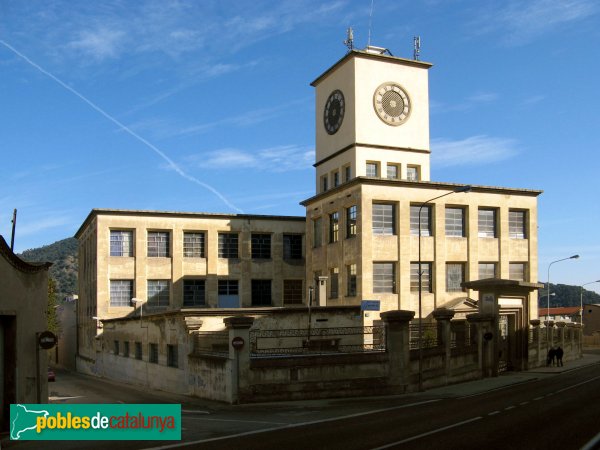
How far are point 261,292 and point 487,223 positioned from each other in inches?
799

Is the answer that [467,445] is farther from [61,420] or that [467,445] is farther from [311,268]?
[311,268]

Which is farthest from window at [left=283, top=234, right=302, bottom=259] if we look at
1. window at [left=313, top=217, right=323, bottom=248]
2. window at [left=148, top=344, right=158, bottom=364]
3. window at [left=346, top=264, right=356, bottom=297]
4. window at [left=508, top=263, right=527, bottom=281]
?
window at [left=148, top=344, right=158, bottom=364]

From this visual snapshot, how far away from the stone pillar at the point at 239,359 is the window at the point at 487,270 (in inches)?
1145

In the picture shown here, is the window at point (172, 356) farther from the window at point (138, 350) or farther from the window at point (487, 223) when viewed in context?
the window at point (487, 223)

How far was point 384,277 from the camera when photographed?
48281 mm

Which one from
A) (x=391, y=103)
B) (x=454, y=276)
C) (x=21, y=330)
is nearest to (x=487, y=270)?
(x=454, y=276)

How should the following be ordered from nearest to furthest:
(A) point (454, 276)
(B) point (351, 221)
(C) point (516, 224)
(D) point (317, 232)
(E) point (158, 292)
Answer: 1. (B) point (351, 221)
2. (A) point (454, 276)
3. (C) point (516, 224)
4. (D) point (317, 232)
5. (E) point (158, 292)

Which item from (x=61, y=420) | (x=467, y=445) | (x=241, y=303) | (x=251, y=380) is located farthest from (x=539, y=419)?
(x=241, y=303)

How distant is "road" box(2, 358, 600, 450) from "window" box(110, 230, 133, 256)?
27482mm

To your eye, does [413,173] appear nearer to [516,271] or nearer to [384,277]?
[384,277]

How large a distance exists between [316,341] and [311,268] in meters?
17.5

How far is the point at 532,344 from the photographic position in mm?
45844

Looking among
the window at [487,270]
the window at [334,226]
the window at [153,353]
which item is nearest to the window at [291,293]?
the window at [334,226]

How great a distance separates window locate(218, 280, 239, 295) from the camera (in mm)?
60438
